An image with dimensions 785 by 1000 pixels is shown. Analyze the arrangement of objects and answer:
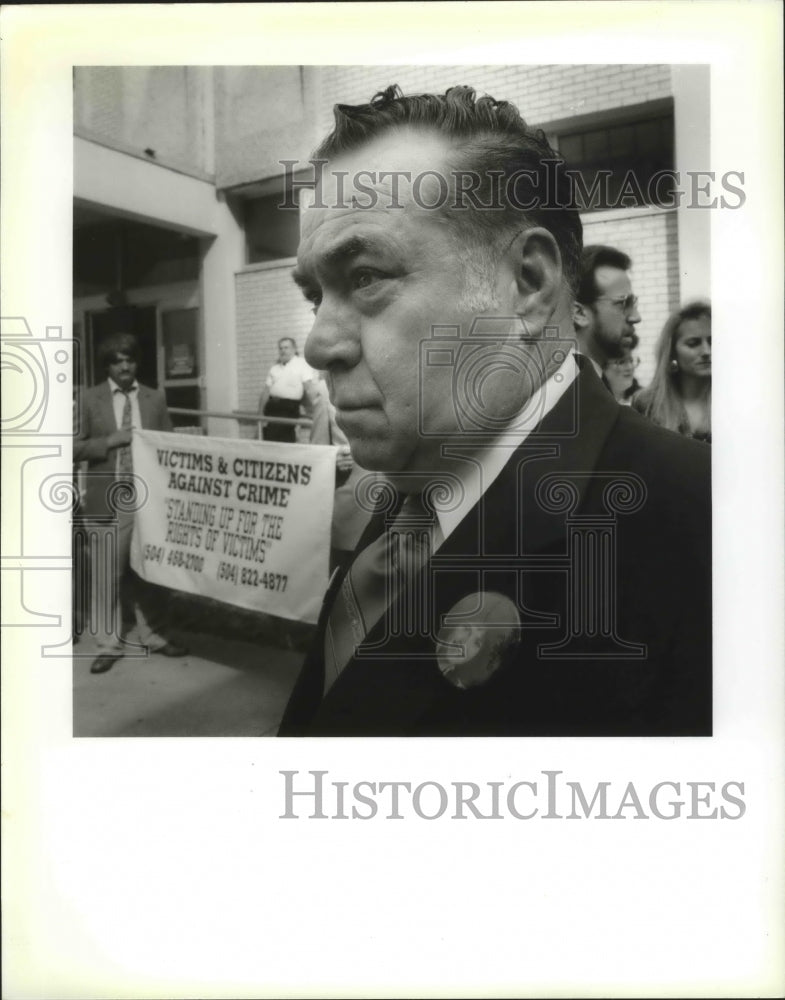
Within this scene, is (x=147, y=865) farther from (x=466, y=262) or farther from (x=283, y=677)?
(x=466, y=262)

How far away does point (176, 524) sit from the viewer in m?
2.37

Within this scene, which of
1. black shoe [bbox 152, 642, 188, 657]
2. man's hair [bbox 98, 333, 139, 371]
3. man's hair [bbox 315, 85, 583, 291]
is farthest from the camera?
black shoe [bbox 152, 642, 188, 657]

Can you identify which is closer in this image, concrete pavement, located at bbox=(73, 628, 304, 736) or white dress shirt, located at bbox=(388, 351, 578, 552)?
white dress shirt, located at bbox=(388, 351, 578, 552)

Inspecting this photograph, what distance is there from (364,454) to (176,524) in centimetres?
65

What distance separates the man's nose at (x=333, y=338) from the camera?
2.21 metres

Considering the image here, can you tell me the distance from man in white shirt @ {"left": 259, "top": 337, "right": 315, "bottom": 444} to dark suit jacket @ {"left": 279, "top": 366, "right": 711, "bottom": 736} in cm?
63

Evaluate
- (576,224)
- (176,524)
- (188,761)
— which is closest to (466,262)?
(576,224)

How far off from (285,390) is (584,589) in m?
1.09

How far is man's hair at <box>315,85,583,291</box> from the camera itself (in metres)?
2.16

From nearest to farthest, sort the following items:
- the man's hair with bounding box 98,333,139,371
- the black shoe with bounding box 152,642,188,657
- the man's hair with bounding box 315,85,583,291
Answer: the man's hair with bounding box 315,85,583,291, the man's hair with bounding box 98,333,139,371, the black shoe with bounding box 152,642,188,657

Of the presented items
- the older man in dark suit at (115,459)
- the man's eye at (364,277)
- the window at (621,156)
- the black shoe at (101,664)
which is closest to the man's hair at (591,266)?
the window at (621,156)

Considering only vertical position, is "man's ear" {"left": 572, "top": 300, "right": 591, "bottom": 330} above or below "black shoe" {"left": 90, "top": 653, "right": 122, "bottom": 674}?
above

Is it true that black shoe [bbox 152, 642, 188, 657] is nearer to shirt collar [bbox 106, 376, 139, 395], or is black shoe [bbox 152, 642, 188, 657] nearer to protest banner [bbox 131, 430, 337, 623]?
protest banner [bbox 131, 430, 337, 623]

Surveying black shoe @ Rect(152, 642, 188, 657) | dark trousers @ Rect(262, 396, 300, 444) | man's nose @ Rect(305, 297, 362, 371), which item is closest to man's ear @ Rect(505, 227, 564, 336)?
man's nose @ Rect(305, 297, 362, 371)
